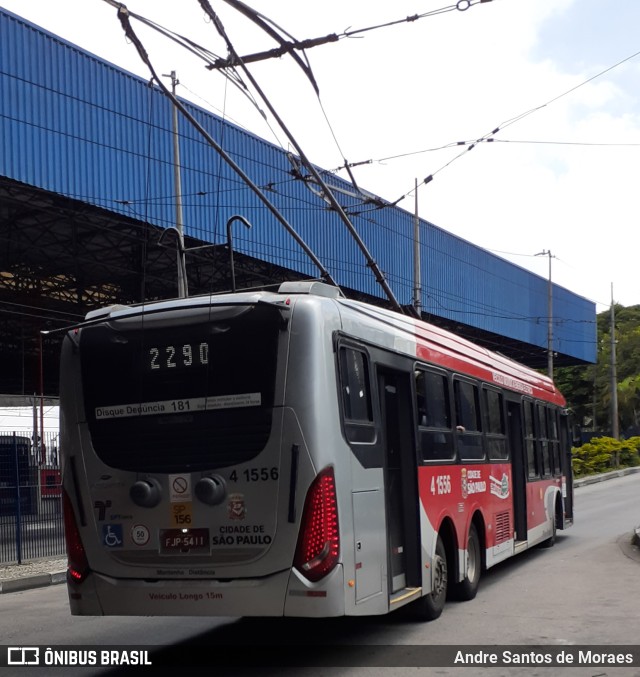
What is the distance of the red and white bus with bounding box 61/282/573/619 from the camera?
7379 mm

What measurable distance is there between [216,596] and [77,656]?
1.97m

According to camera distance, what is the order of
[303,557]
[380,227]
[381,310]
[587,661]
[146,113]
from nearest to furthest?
[303,557] < [587,661] < [381,310] < [146,113] < [380,227]

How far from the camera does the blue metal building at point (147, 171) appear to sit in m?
21.4

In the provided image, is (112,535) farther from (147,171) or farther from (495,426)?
(147,171)

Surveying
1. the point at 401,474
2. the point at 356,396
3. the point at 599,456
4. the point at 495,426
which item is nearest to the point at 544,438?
the point at 495,426

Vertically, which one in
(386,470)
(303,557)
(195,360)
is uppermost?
(195,360)

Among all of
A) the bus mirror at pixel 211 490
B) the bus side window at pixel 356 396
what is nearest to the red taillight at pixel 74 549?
the bus mirror at pixel 211 490

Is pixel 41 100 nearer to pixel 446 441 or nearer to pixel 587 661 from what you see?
pixel 446 441

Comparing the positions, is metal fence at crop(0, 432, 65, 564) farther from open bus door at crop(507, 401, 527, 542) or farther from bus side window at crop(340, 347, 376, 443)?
bus side window at crop(340, 347, 376, 443)

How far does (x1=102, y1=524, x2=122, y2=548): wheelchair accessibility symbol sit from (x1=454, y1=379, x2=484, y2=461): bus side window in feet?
14.8

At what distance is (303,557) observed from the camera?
23.9ft

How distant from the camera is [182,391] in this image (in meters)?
7.87

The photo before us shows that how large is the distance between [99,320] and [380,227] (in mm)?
28271

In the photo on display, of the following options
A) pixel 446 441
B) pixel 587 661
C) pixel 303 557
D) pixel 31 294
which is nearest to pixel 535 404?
pixel 446 441
